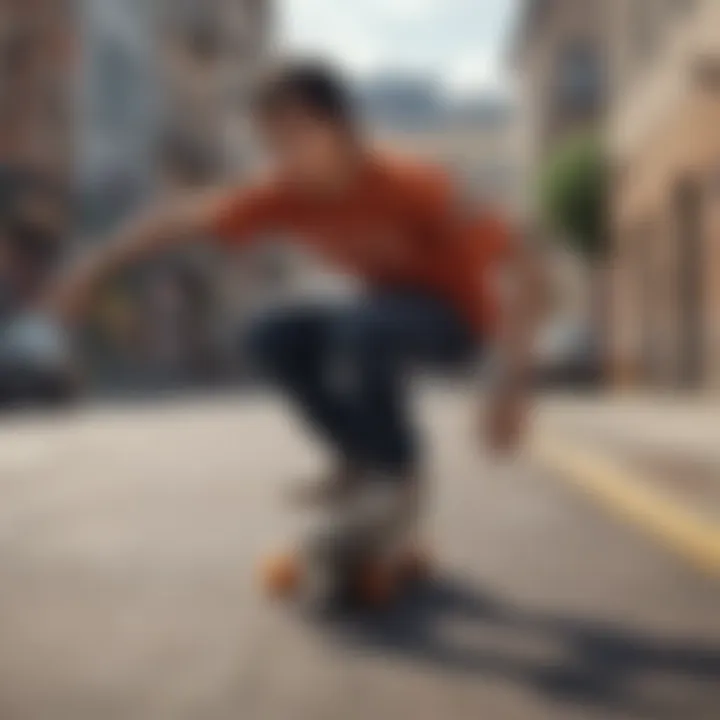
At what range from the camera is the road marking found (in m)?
2.68

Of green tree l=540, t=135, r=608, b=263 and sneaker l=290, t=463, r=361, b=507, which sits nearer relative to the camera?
green tree l=540, t=135, r=608, b=263

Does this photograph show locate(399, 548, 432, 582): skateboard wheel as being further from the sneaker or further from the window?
the window

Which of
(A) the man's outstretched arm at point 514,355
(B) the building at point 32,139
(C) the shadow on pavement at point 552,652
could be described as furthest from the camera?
(A) the man's outstretched arm at point 514,355

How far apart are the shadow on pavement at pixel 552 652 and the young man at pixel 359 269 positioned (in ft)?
0.65

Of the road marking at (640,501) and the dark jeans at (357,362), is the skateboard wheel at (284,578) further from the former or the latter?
the road marking at (640,501)

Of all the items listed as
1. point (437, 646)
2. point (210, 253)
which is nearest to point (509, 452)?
point (437, 646)

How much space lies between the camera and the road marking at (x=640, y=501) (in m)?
2.68

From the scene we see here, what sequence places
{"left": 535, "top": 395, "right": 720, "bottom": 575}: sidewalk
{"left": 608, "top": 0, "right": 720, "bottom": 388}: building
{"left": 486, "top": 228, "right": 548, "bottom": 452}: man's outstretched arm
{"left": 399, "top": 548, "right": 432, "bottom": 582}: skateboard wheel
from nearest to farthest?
{"left": 486, "top": 228, "right": 548, "bottom": 452}: man's outstretched arm, {"left": 399, "top": 548, "right": 432, "bottom": 582}: skateboard wheel, {"left": 608, "top": 0, "right": 720, "bottom": 388}: building, {"left": 535, "top": 395, "right": 720, "bottom": 575}: sidewalk

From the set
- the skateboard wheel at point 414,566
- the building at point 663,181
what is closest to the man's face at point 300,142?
the building at point 663,181

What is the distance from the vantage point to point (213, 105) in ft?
5.55

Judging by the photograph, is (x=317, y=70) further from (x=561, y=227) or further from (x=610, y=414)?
(x=610, y=414)

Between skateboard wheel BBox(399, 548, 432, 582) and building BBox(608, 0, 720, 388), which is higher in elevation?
building BBox(608, 0, 720, 388)

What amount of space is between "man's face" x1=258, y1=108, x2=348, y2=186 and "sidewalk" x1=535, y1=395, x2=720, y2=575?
2.59 feet

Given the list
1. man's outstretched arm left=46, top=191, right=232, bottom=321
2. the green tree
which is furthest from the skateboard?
man's outstretched arm left=46, top=191, right=232, bottom=321
